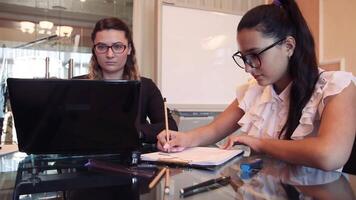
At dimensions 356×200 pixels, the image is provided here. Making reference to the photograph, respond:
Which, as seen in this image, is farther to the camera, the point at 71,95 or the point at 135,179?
the point at 71,95

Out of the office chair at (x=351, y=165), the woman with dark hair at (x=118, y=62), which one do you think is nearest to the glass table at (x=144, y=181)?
the office chair at (x=351, y=165)

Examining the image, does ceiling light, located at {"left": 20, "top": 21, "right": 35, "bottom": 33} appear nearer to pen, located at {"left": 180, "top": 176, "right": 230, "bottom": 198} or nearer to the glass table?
the glass table

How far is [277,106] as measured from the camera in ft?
4.10

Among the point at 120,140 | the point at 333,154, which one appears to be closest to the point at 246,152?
the point at 333,154

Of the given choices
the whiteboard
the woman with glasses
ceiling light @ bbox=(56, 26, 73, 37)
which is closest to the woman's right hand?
the woman with glasses

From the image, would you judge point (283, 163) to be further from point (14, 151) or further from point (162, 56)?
point (162, 56)

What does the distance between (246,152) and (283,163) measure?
17cm

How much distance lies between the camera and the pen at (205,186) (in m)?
0.66

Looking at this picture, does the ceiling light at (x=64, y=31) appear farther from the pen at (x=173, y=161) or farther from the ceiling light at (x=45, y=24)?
the pen at (x=173, y=161)

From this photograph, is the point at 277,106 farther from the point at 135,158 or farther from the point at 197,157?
the point at 135,158

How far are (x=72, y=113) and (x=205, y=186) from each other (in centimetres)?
39

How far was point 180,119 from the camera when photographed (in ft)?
9.50

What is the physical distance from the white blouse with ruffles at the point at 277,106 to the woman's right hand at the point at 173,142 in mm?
253

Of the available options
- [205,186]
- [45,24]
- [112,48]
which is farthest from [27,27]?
[205,186]
